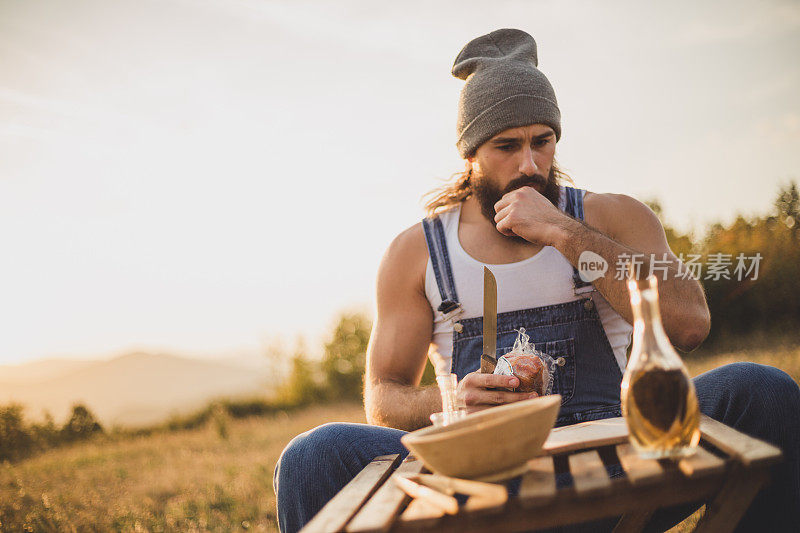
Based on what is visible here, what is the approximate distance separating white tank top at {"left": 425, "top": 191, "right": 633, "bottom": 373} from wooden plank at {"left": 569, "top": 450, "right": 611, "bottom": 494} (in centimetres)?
122

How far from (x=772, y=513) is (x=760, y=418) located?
25 centimetres

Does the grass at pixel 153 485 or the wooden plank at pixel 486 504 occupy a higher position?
the wooden plank at pixel 486 504

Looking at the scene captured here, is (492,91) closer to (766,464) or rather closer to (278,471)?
(278,471)

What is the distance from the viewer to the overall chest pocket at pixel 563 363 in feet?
8.41

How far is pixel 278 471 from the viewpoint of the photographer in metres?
2.14

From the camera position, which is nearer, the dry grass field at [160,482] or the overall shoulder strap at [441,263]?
the overall shoulder strap at [441,263]

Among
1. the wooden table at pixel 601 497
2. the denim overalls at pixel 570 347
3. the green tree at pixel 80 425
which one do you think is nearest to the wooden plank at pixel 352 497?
the wooden table at pixel 601 497

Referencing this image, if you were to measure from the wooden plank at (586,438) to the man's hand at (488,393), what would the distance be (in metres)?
0.16

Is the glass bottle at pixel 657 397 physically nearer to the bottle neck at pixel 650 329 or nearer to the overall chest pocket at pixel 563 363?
the bottle neck at pixel 650 329

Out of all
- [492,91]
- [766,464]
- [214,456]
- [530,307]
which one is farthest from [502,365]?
[214,456]

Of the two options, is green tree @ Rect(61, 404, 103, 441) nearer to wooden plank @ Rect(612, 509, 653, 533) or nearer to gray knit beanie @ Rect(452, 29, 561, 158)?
gray knit beanie @ Rect(452, 29, 561, 158)

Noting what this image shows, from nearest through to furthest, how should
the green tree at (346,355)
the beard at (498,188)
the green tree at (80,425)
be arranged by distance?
the beard at (498,188), the green tree at (80,425), the green tree at (346,355)

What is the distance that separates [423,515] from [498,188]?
1907 mm

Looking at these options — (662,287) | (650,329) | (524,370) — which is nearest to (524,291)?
(662,287)
